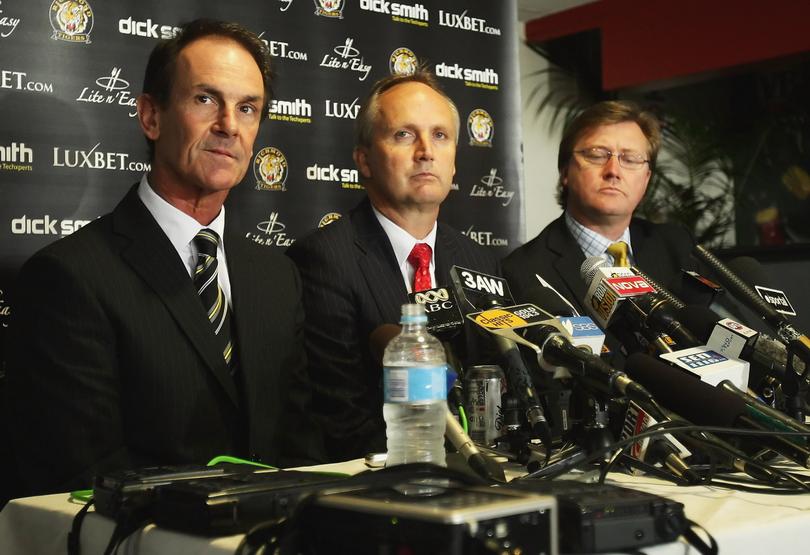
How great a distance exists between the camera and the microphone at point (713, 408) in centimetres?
129

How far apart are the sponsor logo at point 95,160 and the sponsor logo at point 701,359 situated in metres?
1.78

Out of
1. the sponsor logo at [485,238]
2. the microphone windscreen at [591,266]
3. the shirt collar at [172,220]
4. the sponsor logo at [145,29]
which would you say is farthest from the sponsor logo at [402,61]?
the microphone windscreen at [591,266]

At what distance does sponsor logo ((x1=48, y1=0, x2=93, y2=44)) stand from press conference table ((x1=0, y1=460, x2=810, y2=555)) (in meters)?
1.79

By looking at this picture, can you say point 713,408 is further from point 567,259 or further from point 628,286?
point 567,259

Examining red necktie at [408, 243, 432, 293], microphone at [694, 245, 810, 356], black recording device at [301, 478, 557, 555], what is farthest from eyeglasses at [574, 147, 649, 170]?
black recording device at [301, 478, 557, 555]

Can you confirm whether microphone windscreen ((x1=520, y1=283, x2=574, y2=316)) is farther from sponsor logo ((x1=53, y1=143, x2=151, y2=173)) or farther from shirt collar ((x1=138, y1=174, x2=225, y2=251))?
sponsor logo ((x1=53, y1=143, x2=151, y2=173))

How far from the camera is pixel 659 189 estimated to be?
262 inches

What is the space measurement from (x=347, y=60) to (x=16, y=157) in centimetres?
126

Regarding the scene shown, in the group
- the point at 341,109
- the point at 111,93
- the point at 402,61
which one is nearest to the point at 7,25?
the point at 111,93

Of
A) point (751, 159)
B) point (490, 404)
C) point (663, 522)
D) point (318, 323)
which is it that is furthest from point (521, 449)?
point (751, 159)

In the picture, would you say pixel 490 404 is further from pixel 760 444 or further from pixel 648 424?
pixel 760 444

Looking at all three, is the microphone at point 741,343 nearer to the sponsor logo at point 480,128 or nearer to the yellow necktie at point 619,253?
the yellow necktie at point 619,253

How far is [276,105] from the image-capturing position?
10.7ft

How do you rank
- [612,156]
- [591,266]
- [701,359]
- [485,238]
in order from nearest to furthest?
[701,359]
[591,266]
[612,156]
[485,238]
